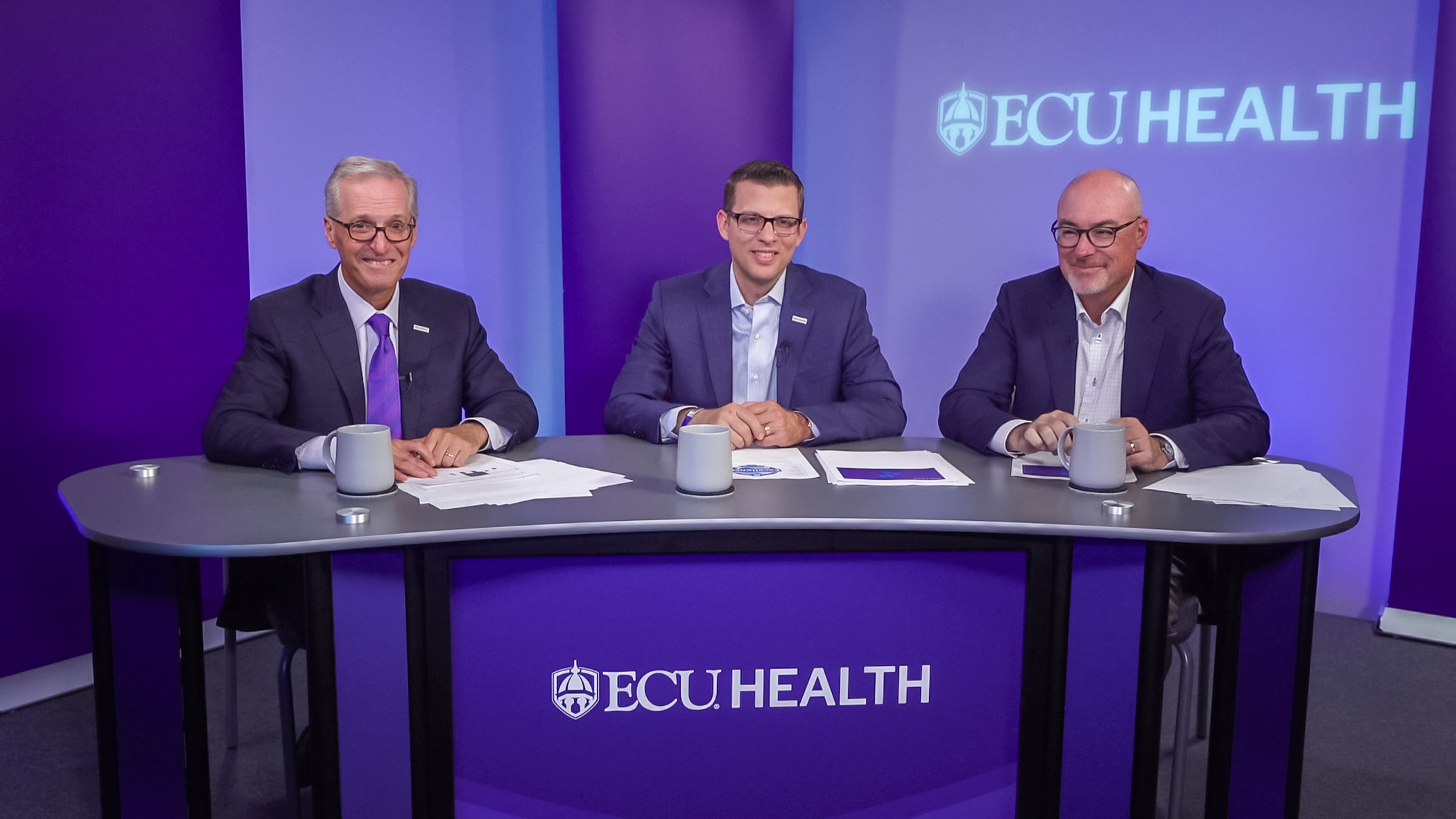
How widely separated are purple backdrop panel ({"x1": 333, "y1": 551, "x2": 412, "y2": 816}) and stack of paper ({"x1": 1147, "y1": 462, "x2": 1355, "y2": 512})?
1.32m

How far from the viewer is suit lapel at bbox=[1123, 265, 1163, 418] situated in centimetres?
244

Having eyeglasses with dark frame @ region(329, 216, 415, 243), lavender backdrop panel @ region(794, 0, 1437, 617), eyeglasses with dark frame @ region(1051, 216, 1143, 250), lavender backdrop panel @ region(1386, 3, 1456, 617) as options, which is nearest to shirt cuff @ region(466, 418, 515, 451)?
eyeglasses with dark frame @ region(329, 216, 415, 243)

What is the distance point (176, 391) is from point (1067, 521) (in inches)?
102

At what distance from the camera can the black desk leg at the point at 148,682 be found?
1711 mm

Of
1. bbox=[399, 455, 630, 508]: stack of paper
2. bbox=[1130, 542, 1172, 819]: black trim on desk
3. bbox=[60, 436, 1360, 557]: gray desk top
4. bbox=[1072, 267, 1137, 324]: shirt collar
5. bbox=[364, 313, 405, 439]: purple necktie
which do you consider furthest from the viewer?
bbox=[1072, 267, 1137, 324]: shirt collar

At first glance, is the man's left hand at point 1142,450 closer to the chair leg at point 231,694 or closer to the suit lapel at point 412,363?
the suit lapel at point 412,363

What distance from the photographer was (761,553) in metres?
1.63

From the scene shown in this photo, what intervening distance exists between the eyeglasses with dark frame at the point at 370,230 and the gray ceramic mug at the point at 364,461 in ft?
2.42

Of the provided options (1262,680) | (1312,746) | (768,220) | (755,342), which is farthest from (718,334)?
(1312,746)

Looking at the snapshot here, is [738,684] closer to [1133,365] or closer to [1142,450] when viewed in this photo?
[1142,450]

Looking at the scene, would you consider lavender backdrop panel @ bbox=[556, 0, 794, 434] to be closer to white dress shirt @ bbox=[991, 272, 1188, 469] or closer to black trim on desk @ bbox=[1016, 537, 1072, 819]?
white dress shirt @ bbox=[991, 272, 1188, 469]

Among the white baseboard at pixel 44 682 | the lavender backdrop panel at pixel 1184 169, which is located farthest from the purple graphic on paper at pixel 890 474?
the lavender backdrop panel at pixel 1184 169

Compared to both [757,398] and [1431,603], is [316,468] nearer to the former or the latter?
[757,398]

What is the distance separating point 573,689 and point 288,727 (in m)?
0.65
